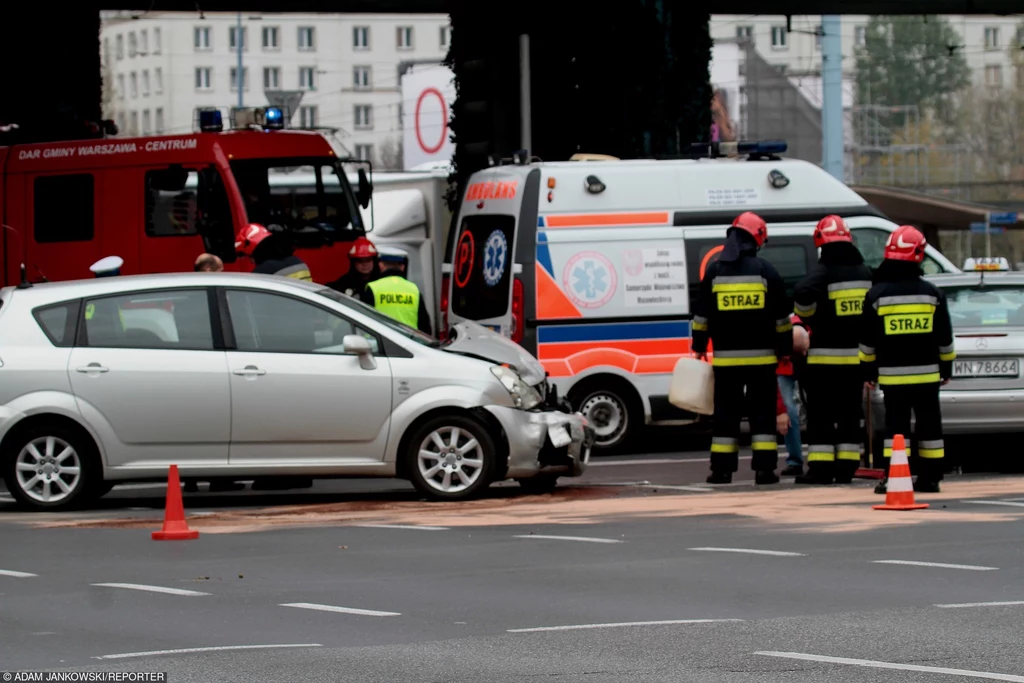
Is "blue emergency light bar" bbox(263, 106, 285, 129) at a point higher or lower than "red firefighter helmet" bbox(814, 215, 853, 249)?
higher

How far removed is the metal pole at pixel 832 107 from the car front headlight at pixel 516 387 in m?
34.0

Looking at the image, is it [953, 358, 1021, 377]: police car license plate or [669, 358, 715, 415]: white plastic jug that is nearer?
[669, 358, 715, 415]: white plastic jug

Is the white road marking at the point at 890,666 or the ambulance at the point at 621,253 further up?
the ambulance at the point at 621,253

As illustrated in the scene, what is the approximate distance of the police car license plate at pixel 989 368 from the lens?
516 inches

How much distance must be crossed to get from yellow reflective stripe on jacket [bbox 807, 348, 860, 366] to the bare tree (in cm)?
9696

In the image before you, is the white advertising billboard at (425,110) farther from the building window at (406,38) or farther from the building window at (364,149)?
the building window at (406,38)

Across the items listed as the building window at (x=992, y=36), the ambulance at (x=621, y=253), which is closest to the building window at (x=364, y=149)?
the building window at (x=992, y=36)

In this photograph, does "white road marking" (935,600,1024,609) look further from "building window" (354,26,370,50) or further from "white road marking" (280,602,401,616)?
"building window" (354,26,370,50)

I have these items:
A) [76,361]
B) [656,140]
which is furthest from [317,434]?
[656,140]

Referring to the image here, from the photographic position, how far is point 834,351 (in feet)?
41.9

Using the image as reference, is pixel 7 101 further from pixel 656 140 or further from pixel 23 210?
pixel 656 140

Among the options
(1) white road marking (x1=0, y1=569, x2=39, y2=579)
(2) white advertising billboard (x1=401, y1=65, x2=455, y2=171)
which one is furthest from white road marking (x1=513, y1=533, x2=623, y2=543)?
(2) white advertising billboard (x1=401, y1=65, x2=455, y2=171)

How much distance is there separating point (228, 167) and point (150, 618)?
1249 cm

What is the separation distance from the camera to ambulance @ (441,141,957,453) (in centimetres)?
1529
